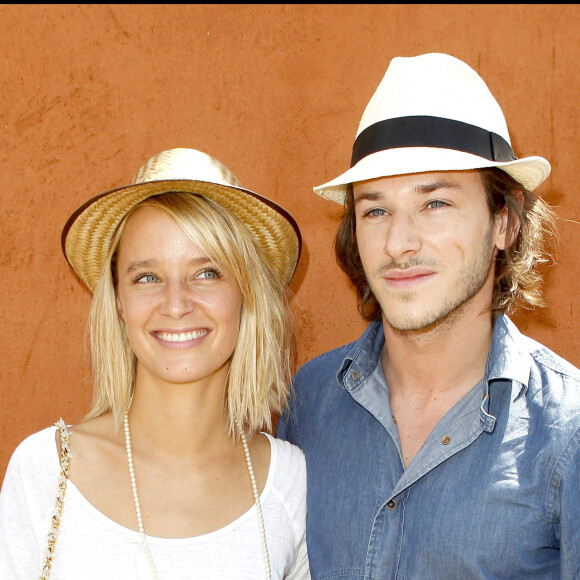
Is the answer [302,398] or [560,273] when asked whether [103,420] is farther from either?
[560,273]

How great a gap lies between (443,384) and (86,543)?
127 cm

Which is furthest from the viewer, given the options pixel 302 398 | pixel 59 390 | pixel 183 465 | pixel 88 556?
pixel 59 390

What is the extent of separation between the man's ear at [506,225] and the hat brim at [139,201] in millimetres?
732

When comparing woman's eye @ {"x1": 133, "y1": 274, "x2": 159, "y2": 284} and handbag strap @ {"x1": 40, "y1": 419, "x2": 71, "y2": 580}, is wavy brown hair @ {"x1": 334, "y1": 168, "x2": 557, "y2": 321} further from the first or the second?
handbag strap @ {"x1": 40, "y1": 419, "x2": 71, "y2": 580}

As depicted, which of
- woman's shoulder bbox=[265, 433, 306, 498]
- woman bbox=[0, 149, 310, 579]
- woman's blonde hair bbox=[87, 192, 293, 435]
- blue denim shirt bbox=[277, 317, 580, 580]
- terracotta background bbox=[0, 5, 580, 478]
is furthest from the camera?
terracotta background bbox=[0, 5, 580, 478]

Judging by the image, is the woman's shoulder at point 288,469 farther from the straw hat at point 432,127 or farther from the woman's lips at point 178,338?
the straw hat at point 432,127

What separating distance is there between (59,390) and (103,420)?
57 centimetres

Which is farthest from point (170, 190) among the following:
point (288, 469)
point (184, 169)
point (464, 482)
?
point (464, 482)

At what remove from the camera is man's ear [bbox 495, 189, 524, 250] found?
271 cm

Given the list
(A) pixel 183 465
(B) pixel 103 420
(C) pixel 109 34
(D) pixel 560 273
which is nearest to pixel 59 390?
(B) pixel 103 420

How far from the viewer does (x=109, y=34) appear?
10.2 feet

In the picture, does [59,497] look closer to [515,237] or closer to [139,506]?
[139,506]

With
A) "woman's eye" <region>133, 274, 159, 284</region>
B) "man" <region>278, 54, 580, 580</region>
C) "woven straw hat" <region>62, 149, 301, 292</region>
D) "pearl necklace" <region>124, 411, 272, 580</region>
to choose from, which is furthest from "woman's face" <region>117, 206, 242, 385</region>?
"man" <region>278, 54, 580, 580</region>

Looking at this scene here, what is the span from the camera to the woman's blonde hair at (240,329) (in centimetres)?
257
